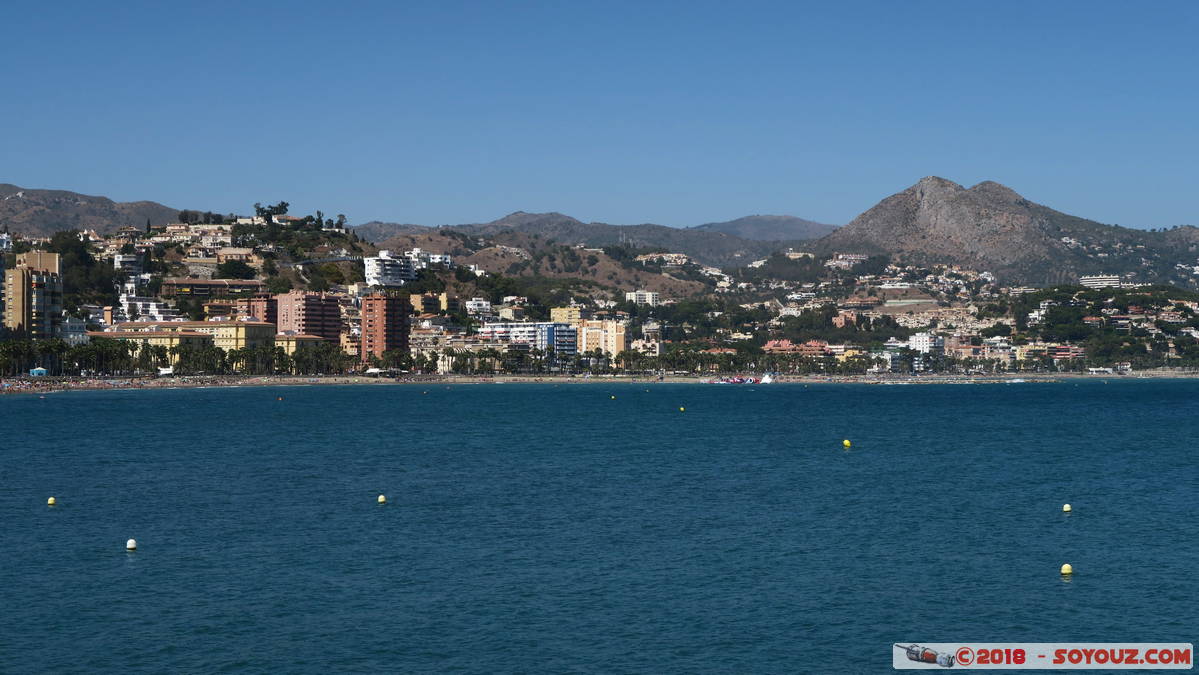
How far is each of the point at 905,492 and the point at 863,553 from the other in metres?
11.3

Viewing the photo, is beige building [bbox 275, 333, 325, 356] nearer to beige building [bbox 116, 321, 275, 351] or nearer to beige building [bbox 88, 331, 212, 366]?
beige building [bbox 116, 321, 275, 351]

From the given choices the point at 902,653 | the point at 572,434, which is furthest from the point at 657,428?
the point at 902,653

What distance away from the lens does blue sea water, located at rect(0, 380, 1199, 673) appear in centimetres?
2138

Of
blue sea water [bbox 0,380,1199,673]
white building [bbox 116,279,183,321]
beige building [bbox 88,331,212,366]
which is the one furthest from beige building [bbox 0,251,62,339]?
blue sea water [bbox 0,380,1199,673]

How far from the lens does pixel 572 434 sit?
6419cm

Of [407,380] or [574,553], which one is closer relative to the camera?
[574,553]

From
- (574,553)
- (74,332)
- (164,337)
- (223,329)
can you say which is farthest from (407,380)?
(574,553)

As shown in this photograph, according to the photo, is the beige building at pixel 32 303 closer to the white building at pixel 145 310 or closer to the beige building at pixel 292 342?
the beige building at pixel 292 342

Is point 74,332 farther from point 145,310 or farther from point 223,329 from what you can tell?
point 145,310

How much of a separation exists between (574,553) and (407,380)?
132 m

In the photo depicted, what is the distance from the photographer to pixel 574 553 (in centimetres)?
2833

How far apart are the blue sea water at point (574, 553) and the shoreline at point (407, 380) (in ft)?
224

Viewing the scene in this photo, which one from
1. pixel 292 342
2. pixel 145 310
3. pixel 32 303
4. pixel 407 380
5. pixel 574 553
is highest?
pixel 145 310

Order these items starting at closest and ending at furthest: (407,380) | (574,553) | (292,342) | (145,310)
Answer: (574,553) < (407,380) < (292,342) < (145,310)
